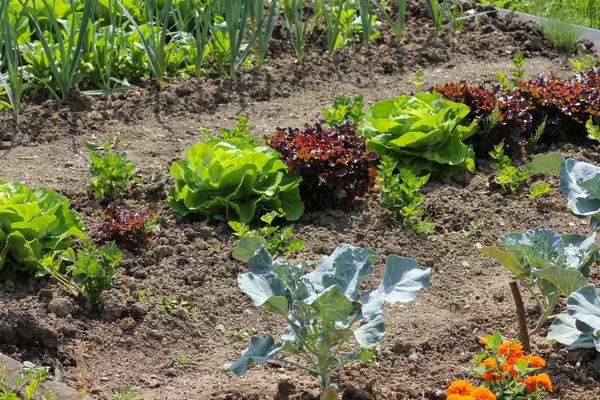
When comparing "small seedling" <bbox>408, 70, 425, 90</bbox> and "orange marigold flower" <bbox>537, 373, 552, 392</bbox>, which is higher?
"orange marigold flower" <bbox>537, 373, 552, 392</bbox>

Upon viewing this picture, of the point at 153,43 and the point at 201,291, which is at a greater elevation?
the point at 153,43

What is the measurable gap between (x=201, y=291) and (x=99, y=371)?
2.08 feet

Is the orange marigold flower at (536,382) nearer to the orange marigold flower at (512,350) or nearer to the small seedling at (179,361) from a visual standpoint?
the orange marigold flower at (512,350)

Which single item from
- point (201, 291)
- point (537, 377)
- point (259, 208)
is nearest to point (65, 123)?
point (259, 208)

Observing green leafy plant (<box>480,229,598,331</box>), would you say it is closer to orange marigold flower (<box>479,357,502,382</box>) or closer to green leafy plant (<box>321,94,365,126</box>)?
orange marigold flower (<box>479,357,502,382</box>)

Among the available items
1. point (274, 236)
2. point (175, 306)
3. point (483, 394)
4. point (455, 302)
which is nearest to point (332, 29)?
point (274, 236)

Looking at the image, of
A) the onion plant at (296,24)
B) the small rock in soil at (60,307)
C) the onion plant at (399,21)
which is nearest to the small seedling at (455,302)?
the small rock in soil at (60,307)

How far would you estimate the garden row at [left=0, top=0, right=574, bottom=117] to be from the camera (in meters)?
5.27

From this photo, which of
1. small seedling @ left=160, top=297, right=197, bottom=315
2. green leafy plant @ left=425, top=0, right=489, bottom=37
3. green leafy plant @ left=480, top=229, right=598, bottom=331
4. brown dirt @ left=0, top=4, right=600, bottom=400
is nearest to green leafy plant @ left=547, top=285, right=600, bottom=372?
green leafy plant @ left=480, top=229, right=598, bottom=331

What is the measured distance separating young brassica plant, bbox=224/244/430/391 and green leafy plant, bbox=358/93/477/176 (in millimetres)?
1787

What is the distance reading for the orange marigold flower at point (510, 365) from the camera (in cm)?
305

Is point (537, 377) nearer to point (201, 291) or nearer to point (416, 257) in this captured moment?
point (416, 257)

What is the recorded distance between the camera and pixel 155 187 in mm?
4570

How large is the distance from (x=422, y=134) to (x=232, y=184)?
104 cm
